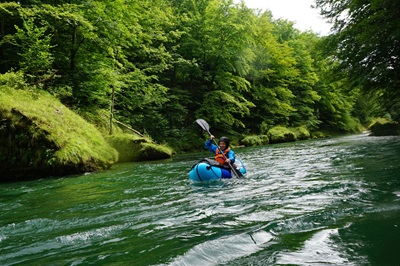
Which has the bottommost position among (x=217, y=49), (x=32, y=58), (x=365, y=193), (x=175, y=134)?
(x=365, y=193)

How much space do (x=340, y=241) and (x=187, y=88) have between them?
19.2 meters

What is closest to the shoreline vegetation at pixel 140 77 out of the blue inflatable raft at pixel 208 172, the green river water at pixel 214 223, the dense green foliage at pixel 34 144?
the dense green foliage at pixel 34 144

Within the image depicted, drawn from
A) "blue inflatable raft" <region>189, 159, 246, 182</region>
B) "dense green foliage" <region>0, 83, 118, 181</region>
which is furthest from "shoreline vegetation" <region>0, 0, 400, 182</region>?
"blue inflatable raft" <region>189, 159, 246, 182</region>

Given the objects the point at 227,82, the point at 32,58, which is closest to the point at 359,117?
the point at 227,82

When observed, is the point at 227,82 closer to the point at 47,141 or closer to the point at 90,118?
the point at 90,118

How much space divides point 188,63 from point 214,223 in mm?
14969

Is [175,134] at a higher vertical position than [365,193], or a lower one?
higher

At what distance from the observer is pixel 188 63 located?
17281 mm

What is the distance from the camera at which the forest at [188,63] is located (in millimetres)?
9469

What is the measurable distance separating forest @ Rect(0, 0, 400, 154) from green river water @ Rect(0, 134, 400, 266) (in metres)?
3.76

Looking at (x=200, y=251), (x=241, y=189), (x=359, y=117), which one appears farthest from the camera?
(x=359, y=117)

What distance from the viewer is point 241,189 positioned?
506 centimetres

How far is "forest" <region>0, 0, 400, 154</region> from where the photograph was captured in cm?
947

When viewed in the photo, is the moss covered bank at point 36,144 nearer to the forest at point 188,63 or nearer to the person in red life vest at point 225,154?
the forest at point 188,63
